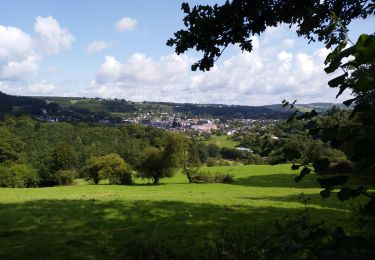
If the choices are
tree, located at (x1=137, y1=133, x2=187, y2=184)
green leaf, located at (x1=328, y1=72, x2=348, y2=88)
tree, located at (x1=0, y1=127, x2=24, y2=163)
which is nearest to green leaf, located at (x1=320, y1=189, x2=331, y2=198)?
green leaf, located at (x1=328, y1=72, x2=348, y2=88)

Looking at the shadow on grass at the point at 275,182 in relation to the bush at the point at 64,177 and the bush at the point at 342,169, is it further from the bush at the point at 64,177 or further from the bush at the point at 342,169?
the bush at the point at 342,169

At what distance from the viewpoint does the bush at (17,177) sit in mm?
74500

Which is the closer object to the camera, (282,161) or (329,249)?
(329,249)

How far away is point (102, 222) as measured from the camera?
1603 centimetres

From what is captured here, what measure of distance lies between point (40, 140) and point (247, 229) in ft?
440

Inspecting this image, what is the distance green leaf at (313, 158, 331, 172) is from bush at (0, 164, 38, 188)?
263ft

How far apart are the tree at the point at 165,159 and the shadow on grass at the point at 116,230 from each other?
47774 millimetres

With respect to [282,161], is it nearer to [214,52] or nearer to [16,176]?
[214,52]

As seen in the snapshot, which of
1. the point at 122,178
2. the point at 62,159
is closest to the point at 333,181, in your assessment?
the point at 122,178

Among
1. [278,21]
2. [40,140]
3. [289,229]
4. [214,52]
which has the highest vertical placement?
[278,21]

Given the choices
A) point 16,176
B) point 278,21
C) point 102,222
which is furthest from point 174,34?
point 16,176

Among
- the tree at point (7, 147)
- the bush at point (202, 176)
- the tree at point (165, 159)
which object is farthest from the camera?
the tree at point (7, 147)

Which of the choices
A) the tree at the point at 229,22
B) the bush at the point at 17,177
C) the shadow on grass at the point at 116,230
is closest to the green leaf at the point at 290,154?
the shadow on grass at the point at 116,230

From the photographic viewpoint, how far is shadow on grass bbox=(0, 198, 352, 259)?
409 inches
